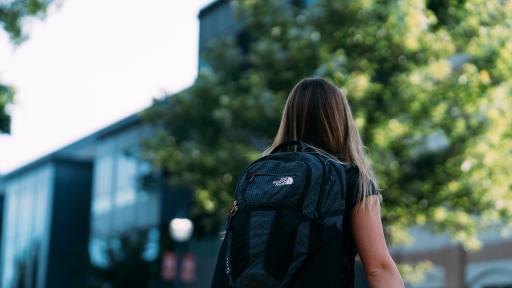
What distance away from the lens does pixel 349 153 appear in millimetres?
3088

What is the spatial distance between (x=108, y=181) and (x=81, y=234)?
399 inches

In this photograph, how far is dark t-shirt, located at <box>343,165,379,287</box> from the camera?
Result: 2910mm

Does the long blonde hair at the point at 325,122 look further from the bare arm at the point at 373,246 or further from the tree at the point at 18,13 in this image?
the tree at the point at 18,13

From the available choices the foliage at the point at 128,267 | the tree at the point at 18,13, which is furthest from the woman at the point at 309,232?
the foliage at the point at 128,267

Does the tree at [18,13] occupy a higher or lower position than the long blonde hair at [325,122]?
higher

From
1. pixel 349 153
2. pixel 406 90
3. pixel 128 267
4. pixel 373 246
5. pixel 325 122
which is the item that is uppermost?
pixel 128 267

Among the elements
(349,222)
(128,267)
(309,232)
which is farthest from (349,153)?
(128,267)

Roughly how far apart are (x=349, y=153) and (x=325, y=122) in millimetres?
138

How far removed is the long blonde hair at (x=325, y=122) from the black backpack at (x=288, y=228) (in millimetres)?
135

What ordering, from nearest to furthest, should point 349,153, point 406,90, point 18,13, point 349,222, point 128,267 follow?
point 349,222
point 349,153
point 18,13
point 406,90
point 128,267

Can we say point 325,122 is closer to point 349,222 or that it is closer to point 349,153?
point 349,153

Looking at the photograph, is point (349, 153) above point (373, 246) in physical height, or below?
above

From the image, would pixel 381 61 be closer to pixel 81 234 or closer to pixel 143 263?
pixel 143 263

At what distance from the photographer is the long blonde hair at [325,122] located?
3.11 m
